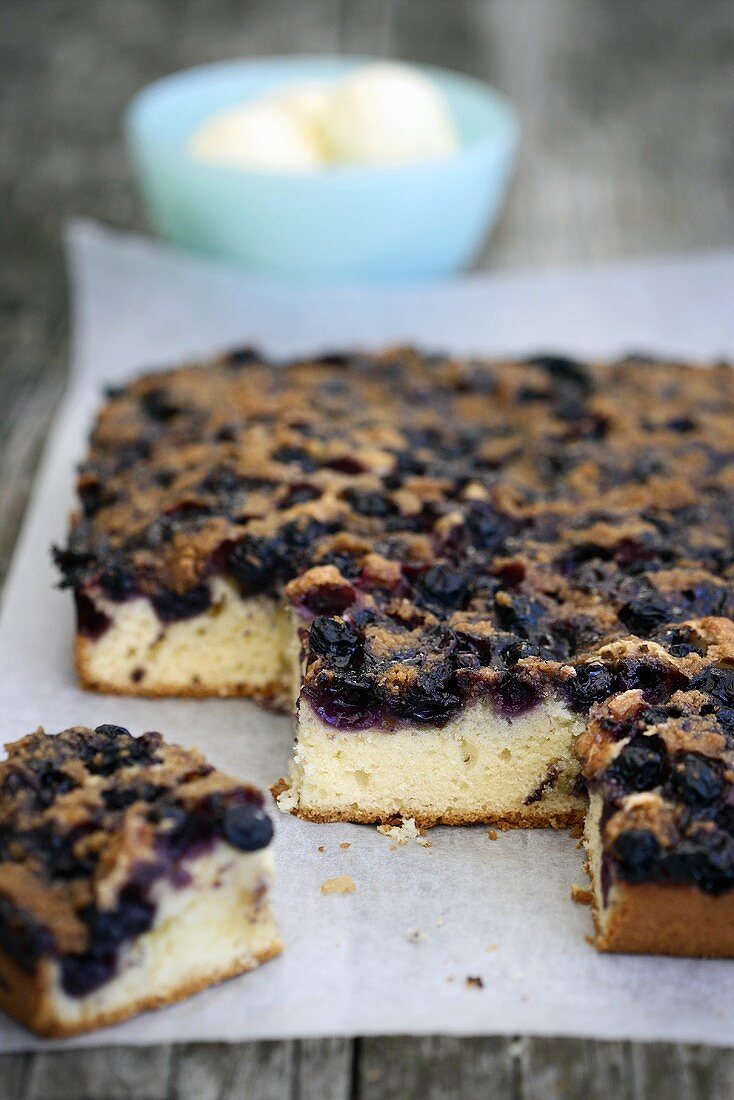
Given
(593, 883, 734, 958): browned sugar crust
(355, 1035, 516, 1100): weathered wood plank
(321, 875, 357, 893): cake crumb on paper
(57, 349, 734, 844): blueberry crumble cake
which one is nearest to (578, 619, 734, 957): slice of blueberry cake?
(593, 883, 734, 958): browned sugar crust

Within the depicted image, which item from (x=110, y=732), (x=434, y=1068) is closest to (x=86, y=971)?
(x=110, y=732)

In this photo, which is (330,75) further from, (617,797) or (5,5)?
(617,797)

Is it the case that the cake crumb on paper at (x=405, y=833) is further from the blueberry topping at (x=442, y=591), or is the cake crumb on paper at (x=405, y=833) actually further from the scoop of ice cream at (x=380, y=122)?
the scoop of ice cream at (x=380, y=122)

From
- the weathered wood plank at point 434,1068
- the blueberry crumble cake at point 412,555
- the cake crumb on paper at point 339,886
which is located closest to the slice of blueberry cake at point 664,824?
the blueberry crumble cake at point 412,555

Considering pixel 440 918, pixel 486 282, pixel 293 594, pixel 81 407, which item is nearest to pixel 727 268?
pixel 486 282

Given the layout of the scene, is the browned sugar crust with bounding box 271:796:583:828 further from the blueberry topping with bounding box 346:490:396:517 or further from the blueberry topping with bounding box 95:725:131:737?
the blueberry topping with bounding box 346:490:396:517
